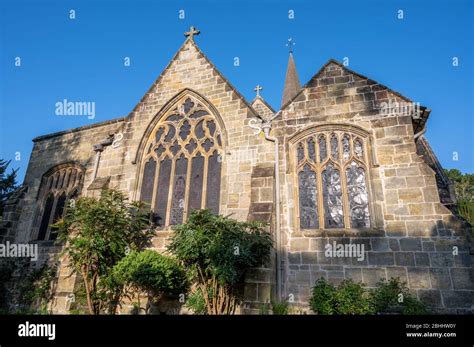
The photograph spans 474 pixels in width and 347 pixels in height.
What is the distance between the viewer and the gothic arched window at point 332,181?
8.23 meters

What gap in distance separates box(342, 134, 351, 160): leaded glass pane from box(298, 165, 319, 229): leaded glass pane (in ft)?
3.39

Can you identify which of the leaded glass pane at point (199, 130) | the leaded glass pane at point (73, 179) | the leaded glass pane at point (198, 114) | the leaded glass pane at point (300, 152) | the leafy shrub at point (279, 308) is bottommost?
the leafy shrub at point (279, 308)

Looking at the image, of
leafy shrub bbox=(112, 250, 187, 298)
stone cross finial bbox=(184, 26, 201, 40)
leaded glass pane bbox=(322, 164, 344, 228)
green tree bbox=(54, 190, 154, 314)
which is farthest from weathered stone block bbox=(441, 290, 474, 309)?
stone cross finial bbox=(184, 26, 201, 40)

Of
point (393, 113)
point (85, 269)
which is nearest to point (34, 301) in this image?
point (85, 269)

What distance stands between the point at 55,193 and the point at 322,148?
11.3 meters

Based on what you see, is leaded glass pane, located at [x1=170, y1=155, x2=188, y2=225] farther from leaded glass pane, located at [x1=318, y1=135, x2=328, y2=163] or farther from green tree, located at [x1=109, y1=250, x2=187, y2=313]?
leaded glass pane, located at [x1=318, y1=135, x2=328, y2=163]

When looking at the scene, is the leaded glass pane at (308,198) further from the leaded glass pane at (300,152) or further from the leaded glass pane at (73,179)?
the leaded glass pane at (73,179)

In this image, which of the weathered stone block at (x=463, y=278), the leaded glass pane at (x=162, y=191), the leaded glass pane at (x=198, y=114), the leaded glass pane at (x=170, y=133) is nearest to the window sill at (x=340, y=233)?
the weathered stone block at (x=463, y=278)

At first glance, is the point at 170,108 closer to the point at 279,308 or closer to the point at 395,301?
the point at 279,308

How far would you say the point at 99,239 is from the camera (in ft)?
27.6

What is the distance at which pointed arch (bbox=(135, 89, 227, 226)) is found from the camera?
9.94 meters

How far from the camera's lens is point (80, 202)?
9.13 meters

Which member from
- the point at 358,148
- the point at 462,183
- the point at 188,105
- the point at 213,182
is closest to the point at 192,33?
the point at 188,105

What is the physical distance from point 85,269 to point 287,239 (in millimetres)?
5675
